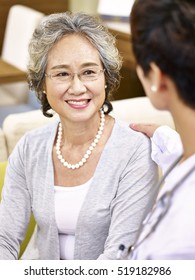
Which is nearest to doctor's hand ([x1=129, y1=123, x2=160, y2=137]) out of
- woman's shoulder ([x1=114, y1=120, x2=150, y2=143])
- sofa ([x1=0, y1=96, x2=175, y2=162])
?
woman's shoulder ([x1=114, y1=120, x2=150, y2=143])

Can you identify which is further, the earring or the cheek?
the cheek

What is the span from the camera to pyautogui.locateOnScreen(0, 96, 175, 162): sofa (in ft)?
7.06

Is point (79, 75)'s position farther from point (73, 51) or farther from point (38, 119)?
point (38, 119)

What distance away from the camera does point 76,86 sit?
63.7 inches

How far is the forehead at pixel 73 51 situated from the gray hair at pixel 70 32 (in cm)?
1

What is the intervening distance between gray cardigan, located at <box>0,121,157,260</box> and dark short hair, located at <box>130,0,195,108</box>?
0.71 metres

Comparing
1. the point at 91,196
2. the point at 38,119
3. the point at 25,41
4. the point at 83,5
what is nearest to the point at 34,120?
the point at 38,119

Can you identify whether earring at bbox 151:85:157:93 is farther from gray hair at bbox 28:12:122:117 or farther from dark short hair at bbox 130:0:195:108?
gray hair at bbox 28:12:122:117

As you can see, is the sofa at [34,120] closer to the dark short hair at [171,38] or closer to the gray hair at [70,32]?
the gray hair at [70,32]

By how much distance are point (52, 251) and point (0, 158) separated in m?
0.57

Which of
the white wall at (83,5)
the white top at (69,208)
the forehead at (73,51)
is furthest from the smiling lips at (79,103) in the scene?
the white wall at (83,5)

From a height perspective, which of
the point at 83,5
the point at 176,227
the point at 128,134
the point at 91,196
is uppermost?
the point at 176,227

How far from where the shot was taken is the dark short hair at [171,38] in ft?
2.82

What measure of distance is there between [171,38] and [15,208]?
3.34 feet
